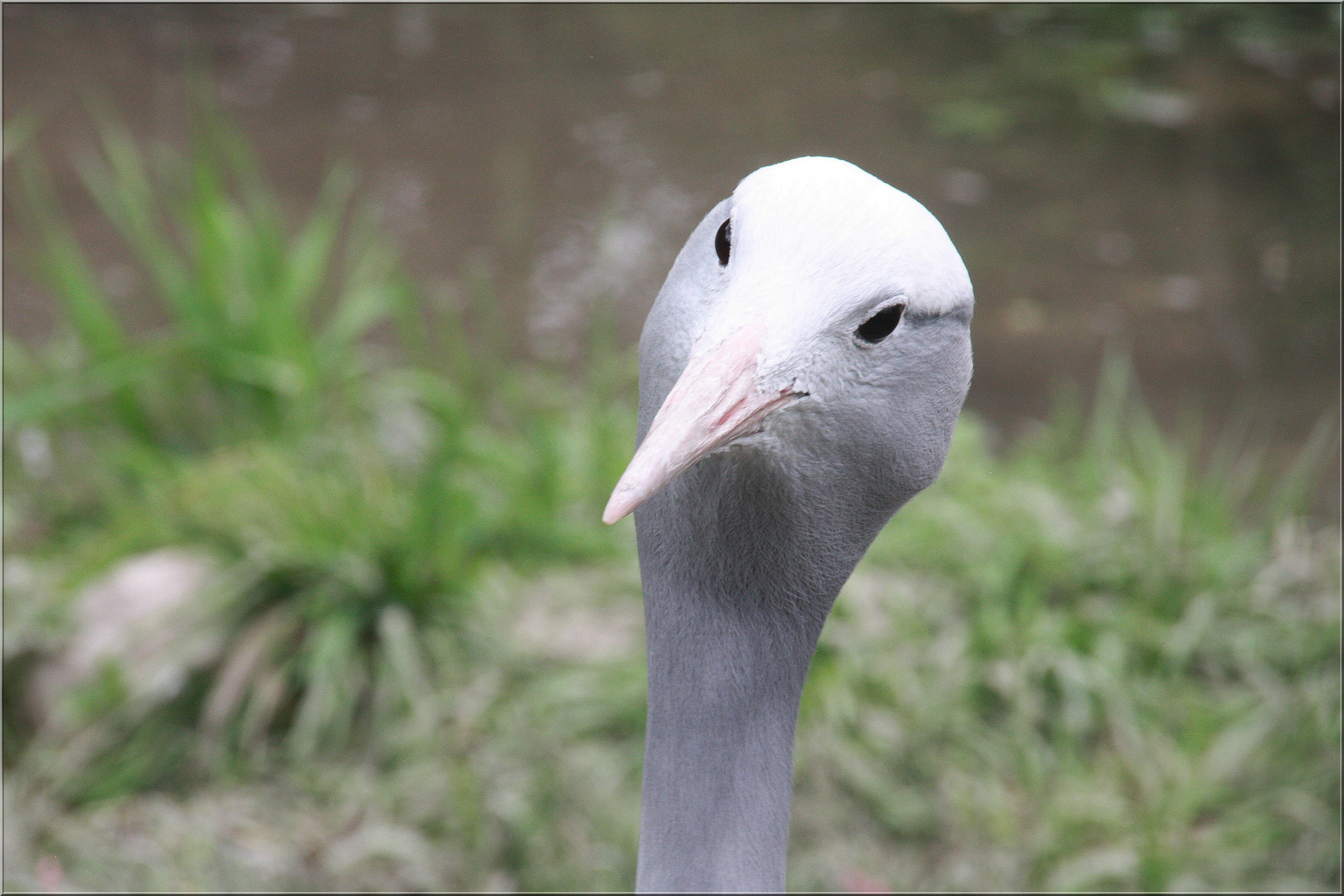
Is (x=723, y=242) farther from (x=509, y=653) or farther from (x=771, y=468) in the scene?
(x=509, y=653)

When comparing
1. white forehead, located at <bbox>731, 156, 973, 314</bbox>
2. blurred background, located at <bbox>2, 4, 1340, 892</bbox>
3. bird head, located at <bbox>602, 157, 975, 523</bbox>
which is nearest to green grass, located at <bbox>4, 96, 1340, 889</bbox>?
blurred background, located at <bbox>2, 4, 1340, 892</bbox>

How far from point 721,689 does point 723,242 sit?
1.54 ft

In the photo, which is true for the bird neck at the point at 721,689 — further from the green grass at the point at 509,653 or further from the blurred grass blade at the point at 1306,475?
the blurred grass blade at the point at 1306,475

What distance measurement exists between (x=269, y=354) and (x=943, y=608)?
6.64 feet

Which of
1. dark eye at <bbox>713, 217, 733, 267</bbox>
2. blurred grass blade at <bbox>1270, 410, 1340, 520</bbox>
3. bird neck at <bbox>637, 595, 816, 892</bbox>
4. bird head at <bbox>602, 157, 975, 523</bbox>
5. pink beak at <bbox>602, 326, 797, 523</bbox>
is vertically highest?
blurred grass blade at <bbox>1270, 410, 1340, 520</bbox>

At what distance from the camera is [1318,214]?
5.07 m

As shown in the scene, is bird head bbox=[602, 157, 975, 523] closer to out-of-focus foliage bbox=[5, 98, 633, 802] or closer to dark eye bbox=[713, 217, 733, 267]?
dark eye bbox=[713, 217, 733, 267]

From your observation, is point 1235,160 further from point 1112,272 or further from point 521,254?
point 521,254

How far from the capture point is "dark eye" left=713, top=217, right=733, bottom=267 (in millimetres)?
1269

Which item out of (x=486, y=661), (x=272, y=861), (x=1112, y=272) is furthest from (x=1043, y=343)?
(x=272, y=861)

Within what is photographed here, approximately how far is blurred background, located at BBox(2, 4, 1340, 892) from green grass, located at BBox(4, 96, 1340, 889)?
0.4 inches

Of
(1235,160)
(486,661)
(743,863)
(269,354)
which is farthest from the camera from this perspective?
→ (1235,160)

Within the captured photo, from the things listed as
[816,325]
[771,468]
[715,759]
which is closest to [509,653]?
[715,759]

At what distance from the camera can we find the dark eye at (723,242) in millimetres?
1269
